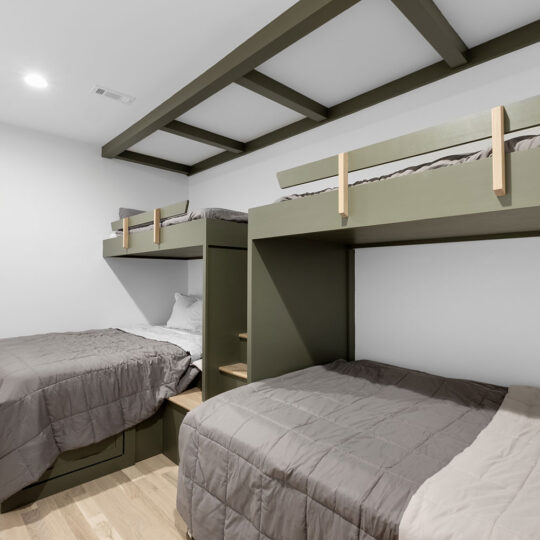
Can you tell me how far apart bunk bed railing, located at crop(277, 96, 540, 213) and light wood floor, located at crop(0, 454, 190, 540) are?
1642 mm

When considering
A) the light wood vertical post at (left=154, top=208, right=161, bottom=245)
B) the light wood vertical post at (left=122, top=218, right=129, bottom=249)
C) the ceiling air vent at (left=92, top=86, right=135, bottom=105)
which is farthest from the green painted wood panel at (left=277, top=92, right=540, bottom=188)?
the light wood vertical post at (left=122, top=218, right=129, bottom=249)

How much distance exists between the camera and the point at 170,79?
7.22ft

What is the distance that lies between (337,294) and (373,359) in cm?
48

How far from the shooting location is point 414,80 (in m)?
2.07

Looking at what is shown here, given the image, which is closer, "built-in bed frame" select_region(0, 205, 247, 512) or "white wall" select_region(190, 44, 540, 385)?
"white wall" select_region(190, 44, 540, 385)

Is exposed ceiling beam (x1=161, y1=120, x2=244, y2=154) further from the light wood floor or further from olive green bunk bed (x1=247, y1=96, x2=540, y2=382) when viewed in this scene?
the light wood floor

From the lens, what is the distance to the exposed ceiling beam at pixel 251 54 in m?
1.53

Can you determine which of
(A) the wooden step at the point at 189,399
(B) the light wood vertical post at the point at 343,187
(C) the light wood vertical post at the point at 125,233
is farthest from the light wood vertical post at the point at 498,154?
(C) the light wood vertical post at the point at 125,233

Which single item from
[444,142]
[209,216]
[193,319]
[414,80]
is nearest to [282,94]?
[414,80]

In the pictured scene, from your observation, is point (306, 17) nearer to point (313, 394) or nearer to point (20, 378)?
point (313, 394)

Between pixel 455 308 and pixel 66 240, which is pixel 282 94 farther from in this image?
pixel 66 240

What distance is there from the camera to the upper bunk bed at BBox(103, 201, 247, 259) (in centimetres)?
218

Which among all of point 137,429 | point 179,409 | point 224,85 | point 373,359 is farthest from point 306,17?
point 137,429

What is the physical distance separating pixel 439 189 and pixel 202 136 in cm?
223
